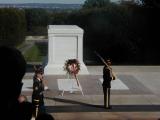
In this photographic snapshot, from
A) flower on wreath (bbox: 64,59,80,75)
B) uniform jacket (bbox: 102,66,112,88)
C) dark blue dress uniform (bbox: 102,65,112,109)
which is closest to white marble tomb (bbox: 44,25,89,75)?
flower on wreath (bbox: 64,59,80,75)

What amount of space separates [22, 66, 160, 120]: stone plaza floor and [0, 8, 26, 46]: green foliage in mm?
18161

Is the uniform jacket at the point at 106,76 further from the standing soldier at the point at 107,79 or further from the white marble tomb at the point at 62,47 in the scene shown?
the white marble tomb at the point at 62,47

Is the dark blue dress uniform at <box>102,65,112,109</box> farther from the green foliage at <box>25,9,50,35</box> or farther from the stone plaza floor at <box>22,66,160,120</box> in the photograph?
the green foliage at <box>25,9,50,35</box>

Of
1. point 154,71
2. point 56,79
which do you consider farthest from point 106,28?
point 56,79

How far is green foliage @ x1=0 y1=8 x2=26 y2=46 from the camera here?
36125 mm

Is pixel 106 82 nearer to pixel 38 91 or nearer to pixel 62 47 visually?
pixel 38 91

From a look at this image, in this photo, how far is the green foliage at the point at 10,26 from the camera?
119ft

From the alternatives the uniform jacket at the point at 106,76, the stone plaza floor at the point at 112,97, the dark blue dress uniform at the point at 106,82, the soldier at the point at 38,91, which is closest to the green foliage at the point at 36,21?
the stone plaza floor at the point at 112,97

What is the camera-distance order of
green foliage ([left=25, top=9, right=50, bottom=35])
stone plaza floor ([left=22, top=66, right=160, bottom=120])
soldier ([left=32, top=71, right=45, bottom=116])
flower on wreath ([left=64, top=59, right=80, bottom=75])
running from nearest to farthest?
soldier ([left=32, top=71, right=45, bottom=116])
stone plaza floor ([left=22, top=66, right=160, bottom=120])
flower on wreath ([left=64, top=59, right=80, bottom=75])
green foliage ([left=25, top=9, right=50, bottom=35])

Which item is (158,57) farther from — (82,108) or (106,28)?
(82,108)

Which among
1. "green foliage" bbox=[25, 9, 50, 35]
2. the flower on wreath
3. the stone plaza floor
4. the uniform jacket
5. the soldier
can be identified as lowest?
"green foliage" bbox=[25, 9, 50, 35]

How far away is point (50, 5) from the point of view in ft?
158

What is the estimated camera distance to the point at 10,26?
3725 centimetres

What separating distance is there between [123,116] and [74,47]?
6.57 metres
